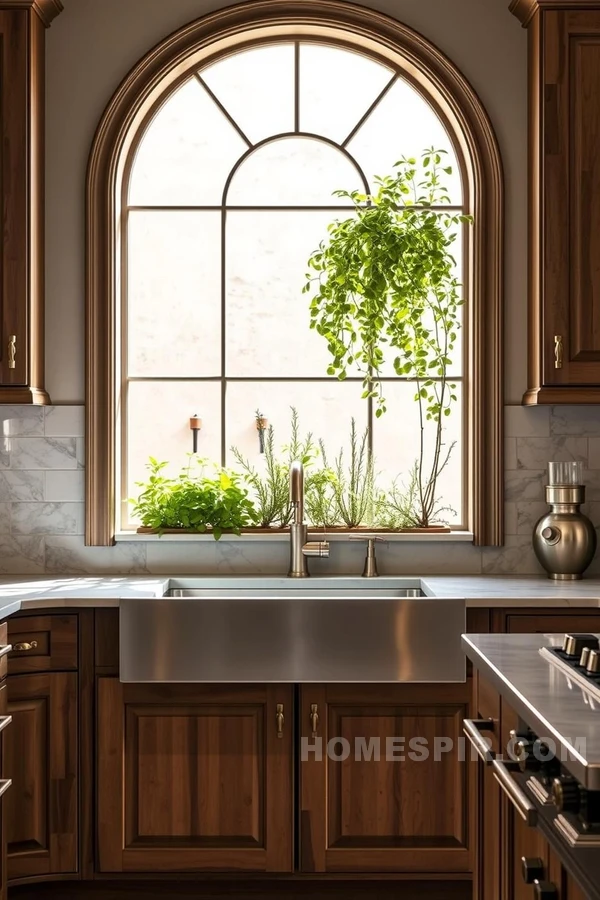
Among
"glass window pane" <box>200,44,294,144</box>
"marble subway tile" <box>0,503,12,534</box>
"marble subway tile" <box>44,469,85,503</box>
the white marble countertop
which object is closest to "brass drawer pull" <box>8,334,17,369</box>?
"marble subway tile" <box>44,469,85,503</box>

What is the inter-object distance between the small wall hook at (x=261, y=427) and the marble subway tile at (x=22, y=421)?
81 centimetres

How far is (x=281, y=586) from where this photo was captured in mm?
3350

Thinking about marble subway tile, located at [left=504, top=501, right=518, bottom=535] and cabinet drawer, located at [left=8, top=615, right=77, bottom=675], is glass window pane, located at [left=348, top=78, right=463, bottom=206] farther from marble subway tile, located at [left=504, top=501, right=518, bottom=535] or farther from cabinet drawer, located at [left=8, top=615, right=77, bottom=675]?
cabinet drawer, located at [left=8, top=615, right=77, bottom=675]

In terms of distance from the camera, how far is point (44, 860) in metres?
2.82

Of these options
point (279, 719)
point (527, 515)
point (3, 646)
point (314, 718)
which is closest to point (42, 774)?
point (3, 646)

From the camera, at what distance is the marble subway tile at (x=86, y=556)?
348 centimetres

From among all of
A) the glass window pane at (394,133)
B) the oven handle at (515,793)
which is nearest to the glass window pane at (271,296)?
the glass window pane at (394,133)

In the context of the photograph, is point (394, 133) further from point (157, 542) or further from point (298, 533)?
point (157, 542)

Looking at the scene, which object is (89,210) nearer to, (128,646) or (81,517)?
(81,517)

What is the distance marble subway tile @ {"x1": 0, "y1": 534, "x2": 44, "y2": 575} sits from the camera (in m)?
3.48

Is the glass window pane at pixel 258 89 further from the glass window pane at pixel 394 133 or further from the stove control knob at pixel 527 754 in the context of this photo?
the stove control knob at pixel 527 754

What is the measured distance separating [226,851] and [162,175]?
2508mm

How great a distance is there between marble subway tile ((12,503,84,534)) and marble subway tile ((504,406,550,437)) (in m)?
1.60

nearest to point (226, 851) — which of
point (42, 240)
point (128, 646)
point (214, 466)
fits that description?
point (128, 646)
